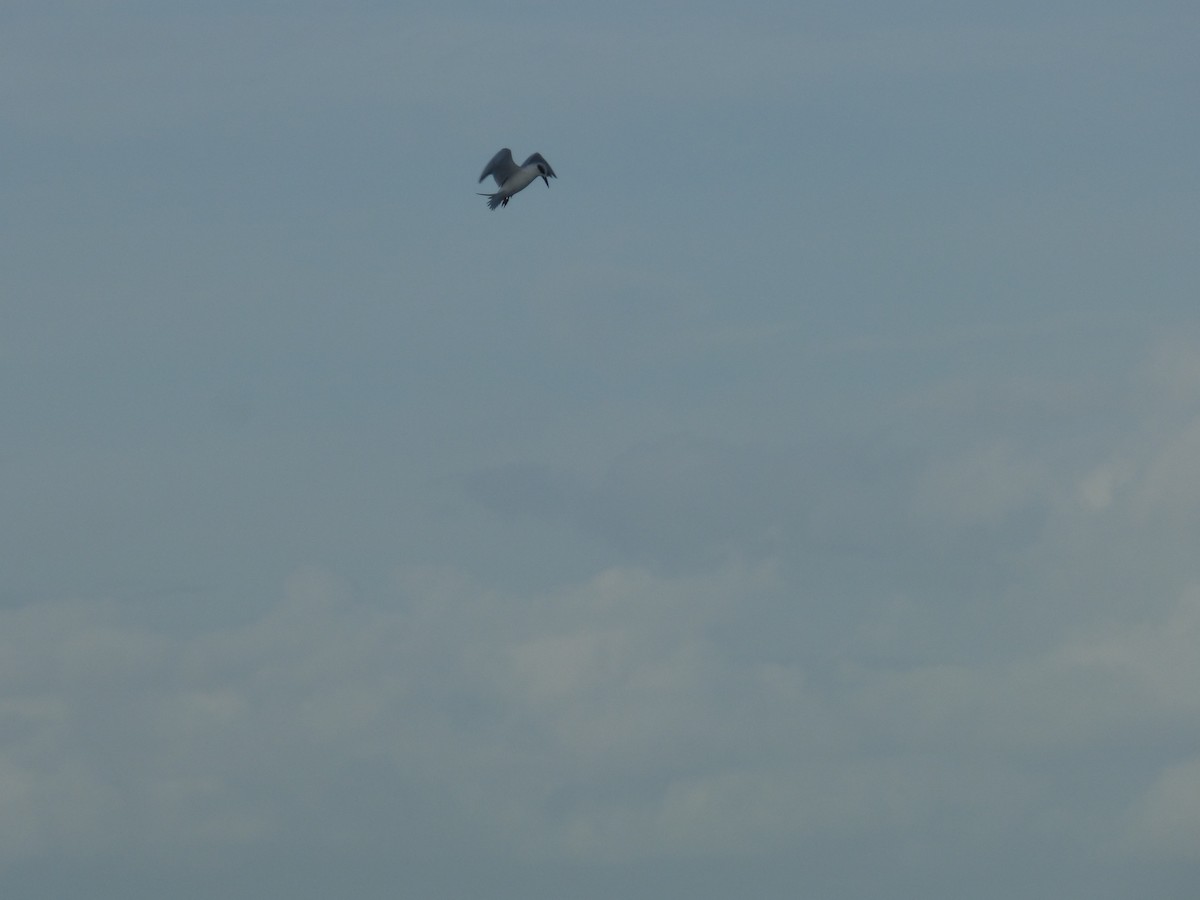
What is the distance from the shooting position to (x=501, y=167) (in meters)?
90.1

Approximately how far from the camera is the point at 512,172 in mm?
89562

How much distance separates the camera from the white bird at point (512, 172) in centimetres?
8875

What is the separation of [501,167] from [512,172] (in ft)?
3.83

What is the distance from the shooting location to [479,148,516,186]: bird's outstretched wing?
89750mm

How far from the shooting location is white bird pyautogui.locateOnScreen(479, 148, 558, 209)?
88.8 metres

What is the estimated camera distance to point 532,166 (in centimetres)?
8938

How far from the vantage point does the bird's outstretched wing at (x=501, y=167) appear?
89.8 metres
